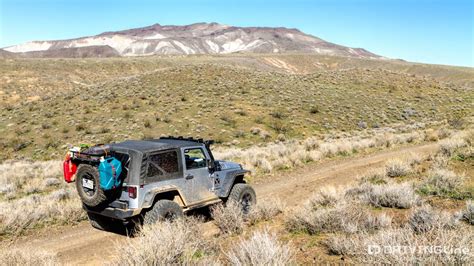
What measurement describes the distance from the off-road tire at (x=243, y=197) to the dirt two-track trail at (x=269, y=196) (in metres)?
0.89

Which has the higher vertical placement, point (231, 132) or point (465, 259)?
point (465, 259)

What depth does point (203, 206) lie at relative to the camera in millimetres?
8891

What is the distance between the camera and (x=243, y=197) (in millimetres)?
9742

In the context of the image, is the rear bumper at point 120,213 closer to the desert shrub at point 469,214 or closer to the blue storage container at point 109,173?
the blue storage container at point 109,173

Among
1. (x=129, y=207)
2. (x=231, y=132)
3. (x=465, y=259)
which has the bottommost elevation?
(x=231, y=132)

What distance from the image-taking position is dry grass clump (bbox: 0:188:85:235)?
933 cm

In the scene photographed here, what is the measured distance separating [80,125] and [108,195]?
87.2ft

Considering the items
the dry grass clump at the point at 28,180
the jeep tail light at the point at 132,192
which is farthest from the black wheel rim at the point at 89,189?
the dry grass clump at the point at 28,180

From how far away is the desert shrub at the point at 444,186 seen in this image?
30.7 feet

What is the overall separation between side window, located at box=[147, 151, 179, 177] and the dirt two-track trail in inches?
62.2

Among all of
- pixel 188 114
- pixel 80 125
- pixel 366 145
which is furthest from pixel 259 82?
pixel 366 145

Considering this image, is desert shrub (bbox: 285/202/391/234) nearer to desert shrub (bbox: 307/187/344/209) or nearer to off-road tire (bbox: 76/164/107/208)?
desert shrub (bbox: 307/187/344/209)

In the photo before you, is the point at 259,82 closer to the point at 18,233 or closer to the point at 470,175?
the point at 470,175

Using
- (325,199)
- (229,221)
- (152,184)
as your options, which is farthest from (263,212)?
(152,184)
